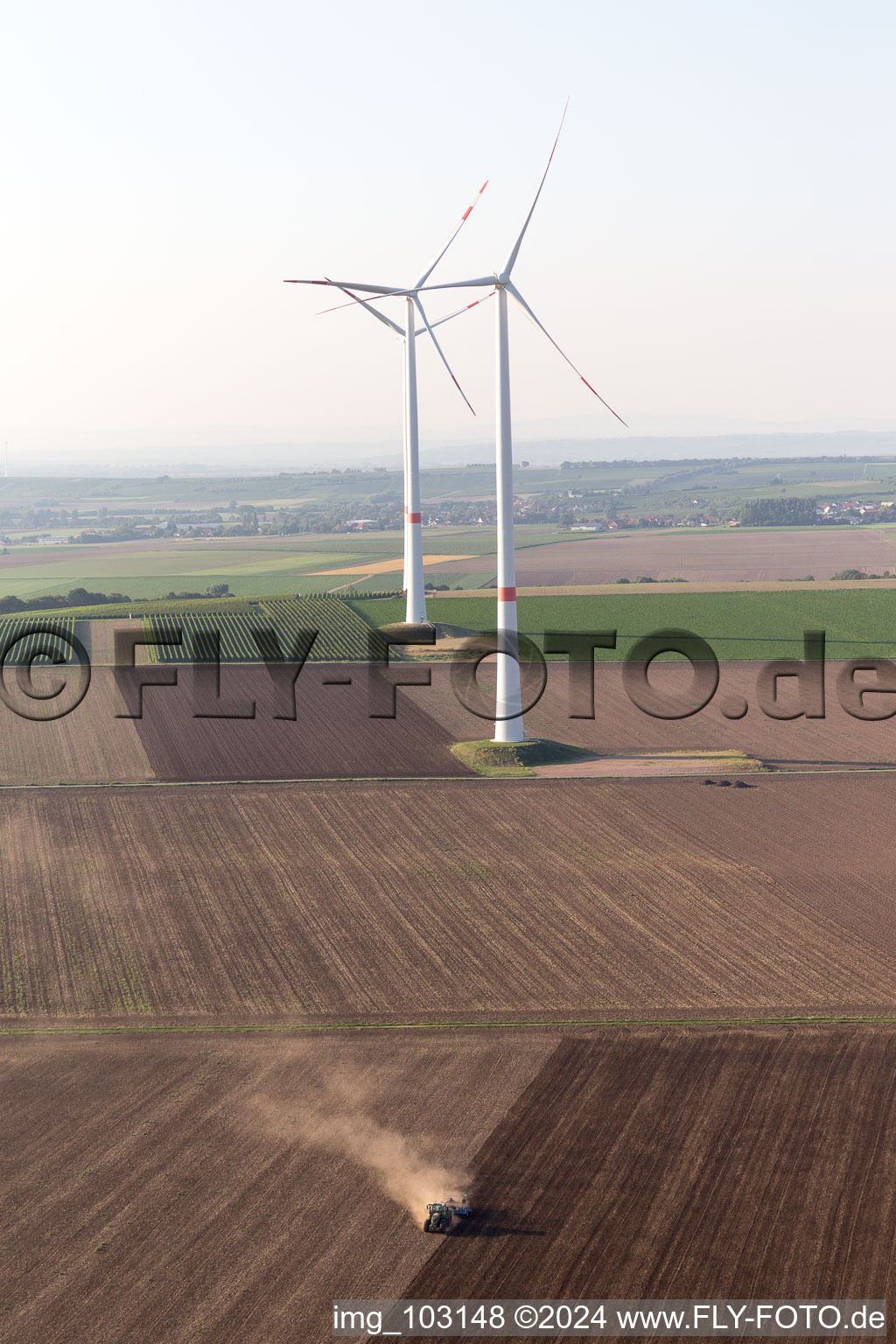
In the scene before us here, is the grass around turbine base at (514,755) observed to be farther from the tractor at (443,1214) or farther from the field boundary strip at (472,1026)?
the tractor at (443,1214)

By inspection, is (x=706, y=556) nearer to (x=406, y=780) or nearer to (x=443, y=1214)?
(x=406, y=780)

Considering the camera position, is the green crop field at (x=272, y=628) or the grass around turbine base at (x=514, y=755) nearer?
the grass around turbine base at (x=514, y=755)

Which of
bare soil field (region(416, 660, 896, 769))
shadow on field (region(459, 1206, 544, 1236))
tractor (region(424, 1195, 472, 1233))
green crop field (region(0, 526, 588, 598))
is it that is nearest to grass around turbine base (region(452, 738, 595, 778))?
bare soil field (region(416, 660, 896, 769))

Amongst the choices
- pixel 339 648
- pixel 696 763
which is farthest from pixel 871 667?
pixel 339 648

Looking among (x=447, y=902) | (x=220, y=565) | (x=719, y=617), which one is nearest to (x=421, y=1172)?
(x=447, y=902)

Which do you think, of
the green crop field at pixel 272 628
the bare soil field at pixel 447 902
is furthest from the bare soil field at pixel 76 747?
the green crop field at pixel 272 628

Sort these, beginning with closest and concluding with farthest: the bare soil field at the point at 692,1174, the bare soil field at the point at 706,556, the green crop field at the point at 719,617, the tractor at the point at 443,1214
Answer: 1. the bare soil field at the point at 692,1174
2. the tractor at the point at 443,1214
3. the green crop field at the point at 719,617
4. the bare soil field at the point at 706,556
